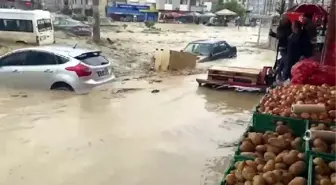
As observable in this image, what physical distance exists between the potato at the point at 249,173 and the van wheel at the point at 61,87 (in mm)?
8212

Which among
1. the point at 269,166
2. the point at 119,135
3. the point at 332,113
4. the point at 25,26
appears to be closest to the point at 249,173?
the point at 269,166

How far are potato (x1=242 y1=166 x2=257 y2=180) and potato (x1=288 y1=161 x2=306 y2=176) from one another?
270 millimetres

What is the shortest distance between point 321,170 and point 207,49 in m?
18.1

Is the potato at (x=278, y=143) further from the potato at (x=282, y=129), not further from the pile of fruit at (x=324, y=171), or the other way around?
the pile of fruit at (x=324, y=171)

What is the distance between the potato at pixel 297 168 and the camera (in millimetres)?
3434

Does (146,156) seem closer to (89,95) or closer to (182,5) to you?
(89,95)

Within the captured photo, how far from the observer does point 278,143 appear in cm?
404

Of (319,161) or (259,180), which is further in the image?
(319,161)

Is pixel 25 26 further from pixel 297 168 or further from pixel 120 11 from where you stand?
pixel 120 11

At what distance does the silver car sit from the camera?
10875 mm

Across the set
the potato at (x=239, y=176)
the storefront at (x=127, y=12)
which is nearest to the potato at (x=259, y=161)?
the potato at (x=239, y=176)

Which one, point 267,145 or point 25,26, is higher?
A: point 267,145

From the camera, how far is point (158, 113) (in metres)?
10.2

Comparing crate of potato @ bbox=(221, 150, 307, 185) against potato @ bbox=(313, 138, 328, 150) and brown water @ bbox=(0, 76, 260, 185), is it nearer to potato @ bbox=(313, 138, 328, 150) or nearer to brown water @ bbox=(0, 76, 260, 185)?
potato @ bbox=(313, 138, 328, 150)
